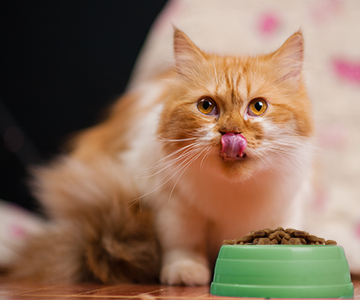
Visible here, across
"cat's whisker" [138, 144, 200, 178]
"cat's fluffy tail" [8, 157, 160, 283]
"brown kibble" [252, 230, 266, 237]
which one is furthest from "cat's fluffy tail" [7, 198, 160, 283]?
"brown kibble" [252, 230, 266, 237]

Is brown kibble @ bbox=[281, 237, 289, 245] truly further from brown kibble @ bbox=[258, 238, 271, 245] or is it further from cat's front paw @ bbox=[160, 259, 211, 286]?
cat's front paw @ bbox=[160, 259, 211, 286]

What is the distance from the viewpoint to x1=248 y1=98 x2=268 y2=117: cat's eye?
45.3 inches

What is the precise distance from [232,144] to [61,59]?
2149 mm

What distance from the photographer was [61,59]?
291 centimetres

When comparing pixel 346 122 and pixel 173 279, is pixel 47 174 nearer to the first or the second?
pixel 173 279

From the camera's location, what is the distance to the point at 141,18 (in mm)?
2887

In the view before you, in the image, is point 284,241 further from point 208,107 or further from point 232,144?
point 208,107

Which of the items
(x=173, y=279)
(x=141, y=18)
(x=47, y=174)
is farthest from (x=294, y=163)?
(x=141, y=18)

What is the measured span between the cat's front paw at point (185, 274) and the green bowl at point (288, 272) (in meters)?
0.30

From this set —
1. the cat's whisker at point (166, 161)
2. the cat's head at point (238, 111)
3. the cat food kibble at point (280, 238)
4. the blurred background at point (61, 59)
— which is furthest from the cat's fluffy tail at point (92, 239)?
the blurred background at point (61, 59)

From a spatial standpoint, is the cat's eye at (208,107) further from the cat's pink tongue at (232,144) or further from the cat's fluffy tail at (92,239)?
the cat's fluffy tail at (92,239)

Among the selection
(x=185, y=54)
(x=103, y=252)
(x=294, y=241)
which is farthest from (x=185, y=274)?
(x=185, y=54)

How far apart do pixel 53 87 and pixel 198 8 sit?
1161 mm

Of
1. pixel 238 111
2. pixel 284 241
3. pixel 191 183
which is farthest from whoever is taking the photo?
pixel 191 183
